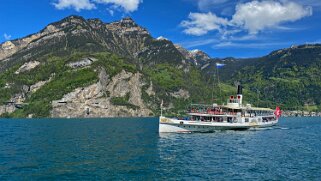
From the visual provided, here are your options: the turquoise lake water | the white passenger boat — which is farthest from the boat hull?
the turquoise lake water

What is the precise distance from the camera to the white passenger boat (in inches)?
4186

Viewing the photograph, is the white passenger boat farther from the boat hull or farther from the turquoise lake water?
the turquoise lake water

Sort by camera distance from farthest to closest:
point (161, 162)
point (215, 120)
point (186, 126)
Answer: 1. point (215, 120)
2. point (186, 126)
3. point (161, 162)

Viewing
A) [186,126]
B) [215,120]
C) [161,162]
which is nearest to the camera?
[161,162]

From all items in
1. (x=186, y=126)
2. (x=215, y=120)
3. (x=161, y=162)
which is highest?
(x=215, y=120)

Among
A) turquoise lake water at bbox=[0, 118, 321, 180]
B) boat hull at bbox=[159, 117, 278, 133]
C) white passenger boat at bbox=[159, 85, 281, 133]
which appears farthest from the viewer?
white passenger boat at bbox=[159, 85, 281, 133]

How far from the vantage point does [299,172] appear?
50.5m

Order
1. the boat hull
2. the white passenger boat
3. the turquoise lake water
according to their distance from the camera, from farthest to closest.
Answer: the white passenger boat, the boat hull, the turquoise lake water

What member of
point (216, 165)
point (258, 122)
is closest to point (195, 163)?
point (216, 165)

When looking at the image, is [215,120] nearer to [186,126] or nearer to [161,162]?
A: [186,126]

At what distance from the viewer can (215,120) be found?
11494cm

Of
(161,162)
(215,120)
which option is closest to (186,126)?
(215,120)

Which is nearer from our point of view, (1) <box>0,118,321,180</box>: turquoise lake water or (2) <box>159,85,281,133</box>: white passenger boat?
(1) <box>0,118,321,180</box>: turquoise lake water

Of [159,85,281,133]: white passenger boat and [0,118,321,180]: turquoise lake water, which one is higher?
[159,85,281,133]: white passenger boat
